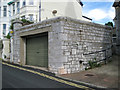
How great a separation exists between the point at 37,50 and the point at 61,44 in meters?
2.99

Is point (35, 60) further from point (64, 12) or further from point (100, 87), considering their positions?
point (64, 12)

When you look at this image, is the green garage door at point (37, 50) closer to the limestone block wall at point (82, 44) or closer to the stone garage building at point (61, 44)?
the stone garage building at point (61, 44)

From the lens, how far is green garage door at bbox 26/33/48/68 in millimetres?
8320

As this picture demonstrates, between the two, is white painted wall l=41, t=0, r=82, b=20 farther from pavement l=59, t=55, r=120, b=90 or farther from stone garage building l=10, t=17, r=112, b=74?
pavement l=59, t=55, r=120, b=90

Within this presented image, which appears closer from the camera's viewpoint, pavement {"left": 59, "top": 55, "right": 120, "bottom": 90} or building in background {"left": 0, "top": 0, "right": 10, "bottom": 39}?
pavement {"left": 59, "top": 55, "right": 120, "bottom": 90}

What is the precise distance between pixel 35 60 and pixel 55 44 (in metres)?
3.09

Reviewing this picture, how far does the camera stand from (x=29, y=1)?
16844 millimetres

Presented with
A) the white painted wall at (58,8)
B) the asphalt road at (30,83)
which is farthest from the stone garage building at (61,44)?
the white painted wall at (58,8)

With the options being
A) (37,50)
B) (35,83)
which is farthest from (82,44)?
(35,83)

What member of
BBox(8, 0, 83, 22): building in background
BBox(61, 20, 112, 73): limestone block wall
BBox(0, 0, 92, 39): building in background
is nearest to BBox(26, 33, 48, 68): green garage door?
BBox(61, 20, 112, 73): limestone block wall

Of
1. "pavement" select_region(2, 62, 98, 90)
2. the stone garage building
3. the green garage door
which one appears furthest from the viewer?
the green garage door

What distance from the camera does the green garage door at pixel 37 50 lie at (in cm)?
832

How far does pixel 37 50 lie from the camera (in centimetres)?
900

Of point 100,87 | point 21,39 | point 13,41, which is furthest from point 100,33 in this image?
point 13,41
